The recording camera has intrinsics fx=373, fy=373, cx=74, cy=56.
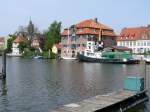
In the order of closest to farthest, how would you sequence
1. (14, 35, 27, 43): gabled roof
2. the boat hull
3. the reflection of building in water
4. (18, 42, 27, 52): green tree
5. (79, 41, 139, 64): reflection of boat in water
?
the reflection of building in water → the boat hull → (79, 41, 139, 64): reflection of boat in water → (18, 42, 27, 52): green tree → (14, 35, 27, 43): gabled roof

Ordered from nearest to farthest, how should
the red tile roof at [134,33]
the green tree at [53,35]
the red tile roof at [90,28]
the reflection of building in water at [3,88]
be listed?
the reflection of building in water at [3,88]
the red tile roof at [90,28]
the red tile roof at [134,33]
the green tree at [53,35]

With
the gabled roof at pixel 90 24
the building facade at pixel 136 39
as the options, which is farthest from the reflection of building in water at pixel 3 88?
the building facade at pixel 136 39

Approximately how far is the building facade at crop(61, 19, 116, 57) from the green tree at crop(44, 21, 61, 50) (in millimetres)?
15763

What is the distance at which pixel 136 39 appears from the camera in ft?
453

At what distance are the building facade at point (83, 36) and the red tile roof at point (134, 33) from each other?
3.81m

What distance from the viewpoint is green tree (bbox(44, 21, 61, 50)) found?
15775 centimetres

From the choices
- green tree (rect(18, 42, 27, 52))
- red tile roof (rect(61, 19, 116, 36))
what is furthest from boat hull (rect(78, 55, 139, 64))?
green tree (rect(18, 42, 27, 52))

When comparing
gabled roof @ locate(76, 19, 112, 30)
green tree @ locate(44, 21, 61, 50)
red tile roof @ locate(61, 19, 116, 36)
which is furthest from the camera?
green tree @ locate(44, 21, 61, 50)

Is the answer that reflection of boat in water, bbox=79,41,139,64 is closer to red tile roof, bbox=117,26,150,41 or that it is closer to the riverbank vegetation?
red tile roof, bbox=117,26,150,41

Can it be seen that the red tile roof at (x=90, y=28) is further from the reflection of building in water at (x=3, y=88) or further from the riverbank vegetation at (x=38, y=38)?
the reflection of building in water at (x=3, y=88)

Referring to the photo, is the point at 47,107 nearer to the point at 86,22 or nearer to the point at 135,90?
the point at 135,90

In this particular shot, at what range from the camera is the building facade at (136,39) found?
136 m

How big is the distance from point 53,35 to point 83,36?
30028mm

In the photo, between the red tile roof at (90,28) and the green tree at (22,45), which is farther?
the green tree at (22,45)
